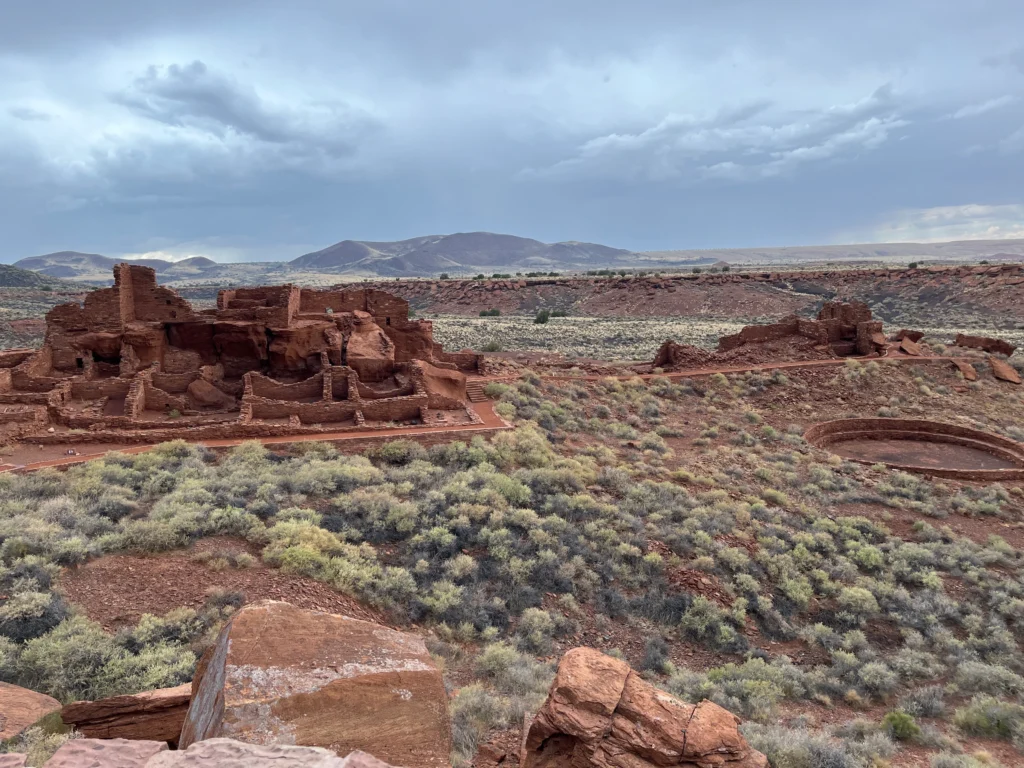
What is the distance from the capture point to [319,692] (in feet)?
12.9

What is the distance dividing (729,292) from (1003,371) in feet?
138

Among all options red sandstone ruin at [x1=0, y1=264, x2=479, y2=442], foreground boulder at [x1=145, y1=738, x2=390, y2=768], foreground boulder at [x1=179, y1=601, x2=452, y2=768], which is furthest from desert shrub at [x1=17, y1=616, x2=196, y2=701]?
red sandstone ruin at [x1=0, y1=264, x2=479, y2=442]

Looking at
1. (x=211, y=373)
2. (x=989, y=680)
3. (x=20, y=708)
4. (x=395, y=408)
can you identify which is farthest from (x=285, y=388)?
(x=989, y=680)

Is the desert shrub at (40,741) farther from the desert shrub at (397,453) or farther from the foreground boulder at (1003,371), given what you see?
the foreground boulder at (1003,371)

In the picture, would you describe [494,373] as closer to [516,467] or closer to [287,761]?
[516,467]

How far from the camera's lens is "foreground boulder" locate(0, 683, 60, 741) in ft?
15.7

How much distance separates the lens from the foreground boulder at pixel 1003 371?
2755 cm

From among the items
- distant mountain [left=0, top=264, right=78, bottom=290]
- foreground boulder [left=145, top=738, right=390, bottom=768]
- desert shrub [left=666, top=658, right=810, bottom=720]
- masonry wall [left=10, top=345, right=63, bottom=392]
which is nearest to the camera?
foreground boulder [left=145, top=738, right=390, bottom=768]

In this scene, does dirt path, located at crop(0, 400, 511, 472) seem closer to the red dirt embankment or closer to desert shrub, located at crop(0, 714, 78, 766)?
desert shrub, located at crop(0, 714, 78, 766)

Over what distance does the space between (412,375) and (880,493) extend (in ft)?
48.1

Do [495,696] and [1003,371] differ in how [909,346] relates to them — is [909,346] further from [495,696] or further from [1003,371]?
[495,696]

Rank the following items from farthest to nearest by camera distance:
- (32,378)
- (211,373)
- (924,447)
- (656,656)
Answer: (924,447) → (211,373) → (32,378) → (656,656)

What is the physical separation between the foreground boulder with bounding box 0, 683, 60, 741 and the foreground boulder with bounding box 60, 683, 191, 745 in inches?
12.6

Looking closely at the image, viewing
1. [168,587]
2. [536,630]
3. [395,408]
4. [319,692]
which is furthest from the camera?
[395,408]
